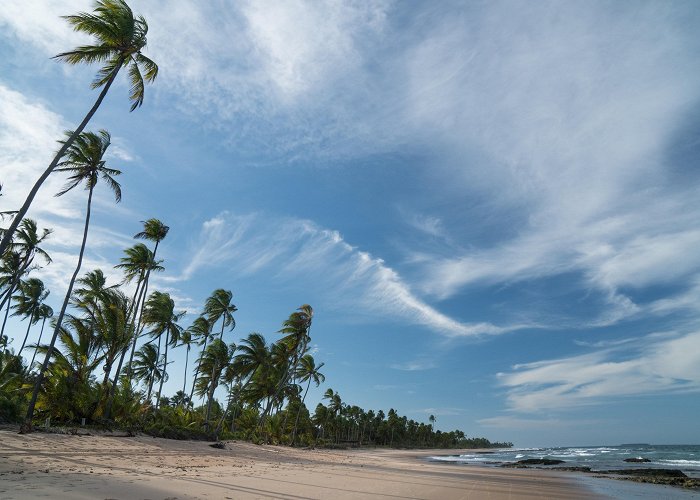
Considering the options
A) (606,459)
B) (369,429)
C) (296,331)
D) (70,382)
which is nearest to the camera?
(70,382)

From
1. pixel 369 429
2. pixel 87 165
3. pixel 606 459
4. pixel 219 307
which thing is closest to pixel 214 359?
pixel 219 307

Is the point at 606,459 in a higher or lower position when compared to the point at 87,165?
lower

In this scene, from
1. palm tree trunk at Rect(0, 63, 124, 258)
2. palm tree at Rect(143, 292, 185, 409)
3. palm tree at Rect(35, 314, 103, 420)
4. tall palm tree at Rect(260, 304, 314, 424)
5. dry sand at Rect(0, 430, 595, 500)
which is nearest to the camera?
dry sand at Rect(0, 430, 595, 500)

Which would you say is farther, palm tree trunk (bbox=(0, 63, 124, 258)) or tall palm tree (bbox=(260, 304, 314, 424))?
tall palm tree (bbox=(260, 304, 314, 424))

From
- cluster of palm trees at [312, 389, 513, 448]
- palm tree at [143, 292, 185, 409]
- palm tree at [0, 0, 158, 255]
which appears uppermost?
palm tree at [0, 0, 158, 255]

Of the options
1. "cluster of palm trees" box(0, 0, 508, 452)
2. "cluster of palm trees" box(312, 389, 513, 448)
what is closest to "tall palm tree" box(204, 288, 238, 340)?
"cluster of palm trees" box(0, 0, 508, 452)

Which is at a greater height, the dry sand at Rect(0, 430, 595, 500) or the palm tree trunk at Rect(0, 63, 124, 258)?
the palm tree trunk at Rect(0, 63, 124, 258)

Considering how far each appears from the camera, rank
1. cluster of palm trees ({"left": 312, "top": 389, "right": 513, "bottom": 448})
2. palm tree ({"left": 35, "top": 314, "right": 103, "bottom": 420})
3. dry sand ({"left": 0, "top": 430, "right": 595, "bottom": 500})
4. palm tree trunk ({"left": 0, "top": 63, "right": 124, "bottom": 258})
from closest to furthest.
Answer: dry sand ({"left": 0, "top": 430, "right": 595, "bottom": 500}) < palm tree trunk ({"left": 0, "top": 63, "right": 124, "bottom": 258}) < palm tree ({"left": 35, "top": 314, "right": 103, "bottom": 420}) < cluster of palm trees ({"left": 312, "top": 389, "right": 513, "bottom": 448})

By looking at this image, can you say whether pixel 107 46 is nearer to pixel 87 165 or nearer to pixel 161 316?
pixel 87 165

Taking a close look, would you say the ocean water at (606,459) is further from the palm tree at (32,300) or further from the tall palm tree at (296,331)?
the palm tree at (32,300)

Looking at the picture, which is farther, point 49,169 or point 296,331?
point 296,331

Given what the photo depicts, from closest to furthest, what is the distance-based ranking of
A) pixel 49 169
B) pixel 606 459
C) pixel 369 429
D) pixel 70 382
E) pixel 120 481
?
pixel 120 481, pixel 49 169, pixel 70 382, pixel 606 459, pixel 369 429

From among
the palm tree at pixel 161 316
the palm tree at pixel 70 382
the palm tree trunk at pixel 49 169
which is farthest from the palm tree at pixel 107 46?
the palm tree at pixel 161 316

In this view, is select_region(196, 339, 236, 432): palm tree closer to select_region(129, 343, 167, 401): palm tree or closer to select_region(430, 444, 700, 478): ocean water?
select_region(129, 343, 167, 401): palm tree
